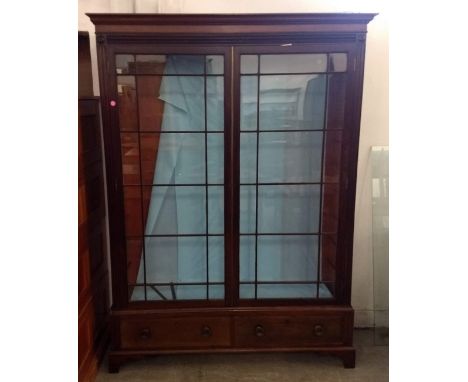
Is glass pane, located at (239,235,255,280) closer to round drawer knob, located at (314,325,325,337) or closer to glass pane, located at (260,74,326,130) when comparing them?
round drawer knob, located at (314,325,325,337)

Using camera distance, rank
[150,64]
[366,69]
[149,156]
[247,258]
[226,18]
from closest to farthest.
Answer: [226,18]
[150,64]
[149,156]
[247,258]
[366,69]

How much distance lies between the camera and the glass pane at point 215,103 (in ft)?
7.19

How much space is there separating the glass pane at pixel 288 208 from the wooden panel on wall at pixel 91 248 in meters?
0.87

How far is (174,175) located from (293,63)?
2.62ft

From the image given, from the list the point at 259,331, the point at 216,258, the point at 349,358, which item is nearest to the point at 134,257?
the point at 216,258

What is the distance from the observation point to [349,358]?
2383 millimetres

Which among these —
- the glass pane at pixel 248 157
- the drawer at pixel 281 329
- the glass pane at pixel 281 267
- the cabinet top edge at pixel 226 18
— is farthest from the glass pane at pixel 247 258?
the cabinet top edge at pixel 226 18

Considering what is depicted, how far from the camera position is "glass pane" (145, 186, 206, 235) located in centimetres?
232

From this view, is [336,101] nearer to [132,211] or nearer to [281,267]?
[281,267]

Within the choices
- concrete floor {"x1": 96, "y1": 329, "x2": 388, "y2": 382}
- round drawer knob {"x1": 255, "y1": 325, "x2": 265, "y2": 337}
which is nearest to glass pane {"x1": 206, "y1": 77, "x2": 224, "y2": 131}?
round drawer knob {"x1": 255, "y1": 325, "x2": 265, "y2": 337}

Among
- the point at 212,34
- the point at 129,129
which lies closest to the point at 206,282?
the point at 129,129

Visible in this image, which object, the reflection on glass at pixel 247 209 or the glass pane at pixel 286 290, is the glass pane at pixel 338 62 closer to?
the reflection on glass at pixel 247 209

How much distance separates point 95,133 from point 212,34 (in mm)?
853
